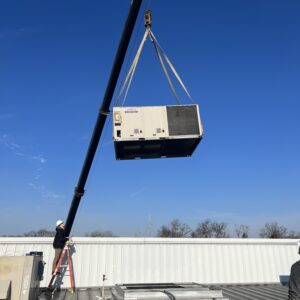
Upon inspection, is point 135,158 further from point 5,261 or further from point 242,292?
point 242,292

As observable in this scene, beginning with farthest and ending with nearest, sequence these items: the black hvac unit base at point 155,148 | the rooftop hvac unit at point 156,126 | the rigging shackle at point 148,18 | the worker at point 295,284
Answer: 1. the rigging shackle at point 148,18
2. the black hvac unit base at point 155,148
3. the rooftop hvac unit at point 156,126
4. the worker at point 295,284

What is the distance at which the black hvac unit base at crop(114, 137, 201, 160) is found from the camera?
777cm

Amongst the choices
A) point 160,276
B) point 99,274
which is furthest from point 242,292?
point 99,274

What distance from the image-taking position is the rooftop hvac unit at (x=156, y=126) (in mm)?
7645

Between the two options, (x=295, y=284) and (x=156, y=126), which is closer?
(x=295, y=284)

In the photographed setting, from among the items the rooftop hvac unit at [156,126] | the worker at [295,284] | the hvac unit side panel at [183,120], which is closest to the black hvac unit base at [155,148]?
the rooftop hvac unit at [156,126]

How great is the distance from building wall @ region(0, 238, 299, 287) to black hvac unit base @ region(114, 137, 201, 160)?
5.77 metres

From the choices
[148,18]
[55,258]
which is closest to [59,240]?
[55,258]

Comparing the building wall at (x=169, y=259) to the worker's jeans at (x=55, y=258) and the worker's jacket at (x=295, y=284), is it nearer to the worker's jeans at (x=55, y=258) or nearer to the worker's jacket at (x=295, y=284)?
the worker's jeans at (x=55, y=258)

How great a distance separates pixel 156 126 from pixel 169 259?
24.1ft

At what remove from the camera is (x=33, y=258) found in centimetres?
627

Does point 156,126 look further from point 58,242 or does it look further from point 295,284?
point 58,242

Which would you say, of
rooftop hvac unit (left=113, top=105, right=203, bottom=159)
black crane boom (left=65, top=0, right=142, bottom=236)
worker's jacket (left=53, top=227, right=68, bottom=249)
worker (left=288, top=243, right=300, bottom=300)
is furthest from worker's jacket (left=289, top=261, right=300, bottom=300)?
worker's jacket (left=53, top=227, right=68, bottom=249)

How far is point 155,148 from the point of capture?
8.08 metres
